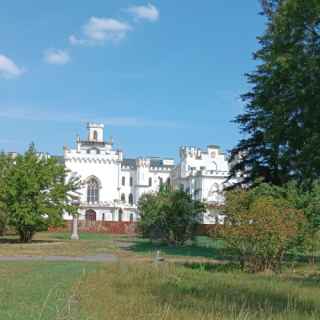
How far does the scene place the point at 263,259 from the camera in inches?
882

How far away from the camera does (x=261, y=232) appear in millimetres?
21859

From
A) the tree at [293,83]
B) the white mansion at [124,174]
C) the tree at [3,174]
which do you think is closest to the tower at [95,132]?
the white mansion at [124,174]

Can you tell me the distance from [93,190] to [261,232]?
8623cm

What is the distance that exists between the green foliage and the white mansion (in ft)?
148

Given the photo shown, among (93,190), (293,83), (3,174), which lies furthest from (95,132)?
(293,83)

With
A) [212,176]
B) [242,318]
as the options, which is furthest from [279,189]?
[212,176]

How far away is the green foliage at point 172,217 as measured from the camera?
43.9m

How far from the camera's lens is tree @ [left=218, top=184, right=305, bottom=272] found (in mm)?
21875

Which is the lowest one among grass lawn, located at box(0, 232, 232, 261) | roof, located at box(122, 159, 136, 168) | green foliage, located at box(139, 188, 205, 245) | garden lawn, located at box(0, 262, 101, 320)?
garden lawn, located at box(0, 262, 101, 320)

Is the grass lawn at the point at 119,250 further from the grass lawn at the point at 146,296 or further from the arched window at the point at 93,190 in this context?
the arched window at the point at 93,190

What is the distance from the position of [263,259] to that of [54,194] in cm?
2509

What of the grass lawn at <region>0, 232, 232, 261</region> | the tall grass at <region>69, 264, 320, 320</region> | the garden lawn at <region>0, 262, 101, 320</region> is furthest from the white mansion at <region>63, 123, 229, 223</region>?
the tall grass at <region>69, 264, 320, 320</region>

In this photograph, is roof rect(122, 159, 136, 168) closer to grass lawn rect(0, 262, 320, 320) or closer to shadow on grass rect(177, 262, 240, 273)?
shadow on grass rect(177, 262, 240, 273)

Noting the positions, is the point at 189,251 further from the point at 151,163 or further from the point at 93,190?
the point at 151,163
